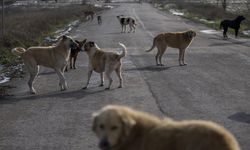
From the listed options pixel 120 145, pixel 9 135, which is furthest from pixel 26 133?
pixel 120 145

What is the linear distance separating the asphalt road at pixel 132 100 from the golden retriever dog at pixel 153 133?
2.91m

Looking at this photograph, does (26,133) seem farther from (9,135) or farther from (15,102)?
(15,102)

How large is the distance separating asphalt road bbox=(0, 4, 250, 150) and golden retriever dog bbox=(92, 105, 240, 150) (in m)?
2.91

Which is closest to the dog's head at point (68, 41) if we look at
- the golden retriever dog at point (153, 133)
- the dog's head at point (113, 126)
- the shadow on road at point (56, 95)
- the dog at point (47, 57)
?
the dog at point (47, 57)

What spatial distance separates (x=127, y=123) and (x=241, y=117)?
5.39m

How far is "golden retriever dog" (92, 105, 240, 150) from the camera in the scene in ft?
16.6

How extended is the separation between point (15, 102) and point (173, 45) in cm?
846

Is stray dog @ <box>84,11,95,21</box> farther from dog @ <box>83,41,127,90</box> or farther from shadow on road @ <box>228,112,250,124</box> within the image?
shadow on road @ <box>228,112,250,124</box>

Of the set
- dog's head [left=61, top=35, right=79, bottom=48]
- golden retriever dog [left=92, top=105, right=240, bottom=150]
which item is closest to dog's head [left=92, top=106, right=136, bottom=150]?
golden retriever dog [left=92, top=105, right=240, bottom=150]

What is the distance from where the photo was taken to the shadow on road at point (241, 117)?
33.2 feet

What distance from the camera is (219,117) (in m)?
10.4

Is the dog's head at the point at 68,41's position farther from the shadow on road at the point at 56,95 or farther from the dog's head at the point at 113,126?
the dog's head at the point at 113,126

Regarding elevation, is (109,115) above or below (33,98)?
above

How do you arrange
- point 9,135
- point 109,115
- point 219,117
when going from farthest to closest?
point 219,117, point 9,135, point 109,115
